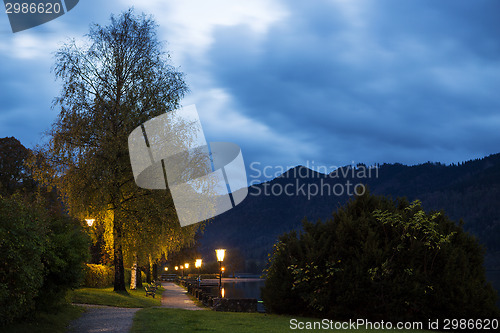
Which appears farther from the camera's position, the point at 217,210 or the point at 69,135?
the point at 217,210

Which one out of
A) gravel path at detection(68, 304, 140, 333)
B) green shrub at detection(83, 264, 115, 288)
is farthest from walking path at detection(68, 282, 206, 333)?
green shrub at detection(83, 264, 115, 288)

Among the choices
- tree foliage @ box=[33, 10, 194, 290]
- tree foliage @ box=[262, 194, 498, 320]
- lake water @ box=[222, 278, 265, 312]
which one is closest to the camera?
tree foliage @ box=[262, 194, 498, 320]

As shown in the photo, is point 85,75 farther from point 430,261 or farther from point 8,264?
point 430,261

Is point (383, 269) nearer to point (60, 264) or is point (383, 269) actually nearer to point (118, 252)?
point (60, 264)

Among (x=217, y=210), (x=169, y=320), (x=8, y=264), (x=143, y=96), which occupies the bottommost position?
(x=169, y=320)

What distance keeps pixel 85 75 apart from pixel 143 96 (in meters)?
3.40

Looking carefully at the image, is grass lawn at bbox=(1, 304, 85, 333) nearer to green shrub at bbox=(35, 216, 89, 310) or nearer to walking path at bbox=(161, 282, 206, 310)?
green shrub at bbox=(35, 216, 89, 310)

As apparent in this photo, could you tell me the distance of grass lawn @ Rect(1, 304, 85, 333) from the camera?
11726 millimetres

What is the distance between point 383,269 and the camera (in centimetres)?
1438

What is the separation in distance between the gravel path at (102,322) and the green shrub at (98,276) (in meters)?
14.0

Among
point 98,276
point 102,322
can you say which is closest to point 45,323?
point 102,322

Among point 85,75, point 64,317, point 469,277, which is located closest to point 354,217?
point 469,277

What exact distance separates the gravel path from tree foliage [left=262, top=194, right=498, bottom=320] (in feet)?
15.7

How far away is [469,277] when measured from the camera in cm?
1429
